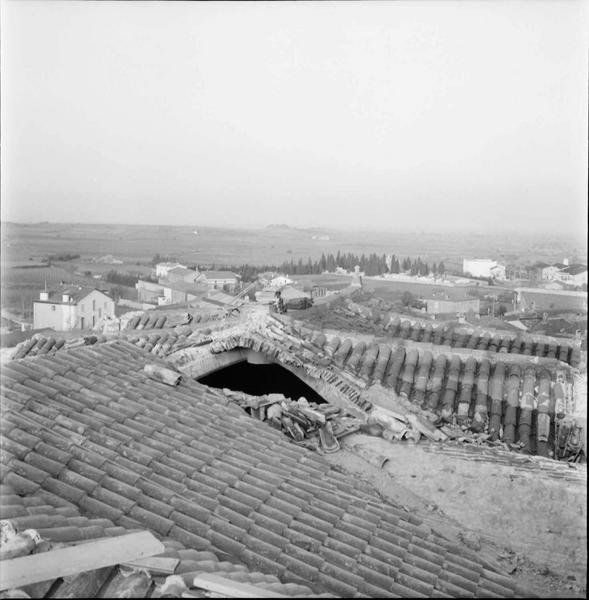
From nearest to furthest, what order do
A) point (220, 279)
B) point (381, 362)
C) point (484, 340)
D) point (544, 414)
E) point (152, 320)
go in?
point (544, 414)
point (381, 362)
point (484, 340)
point (152, 320)
point (220, 279)

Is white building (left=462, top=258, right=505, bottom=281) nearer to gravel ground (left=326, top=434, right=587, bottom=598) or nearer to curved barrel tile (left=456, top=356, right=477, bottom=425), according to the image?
curved barrel tile (left=456, top=356, right=477, bottom=425)

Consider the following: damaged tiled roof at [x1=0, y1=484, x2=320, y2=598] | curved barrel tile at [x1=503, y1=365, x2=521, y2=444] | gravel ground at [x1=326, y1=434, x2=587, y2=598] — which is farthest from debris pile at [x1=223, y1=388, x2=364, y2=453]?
damaged tiled roof at [x1=0, y1=484, x2=320, y2=598]

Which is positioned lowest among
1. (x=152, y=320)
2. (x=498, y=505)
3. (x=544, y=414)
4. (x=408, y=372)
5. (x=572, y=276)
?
(x=498, y=505)

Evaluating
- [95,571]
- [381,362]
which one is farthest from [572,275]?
[95,571]

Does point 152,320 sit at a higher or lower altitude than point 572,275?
lower

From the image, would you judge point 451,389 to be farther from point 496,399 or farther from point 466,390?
point 496,399
